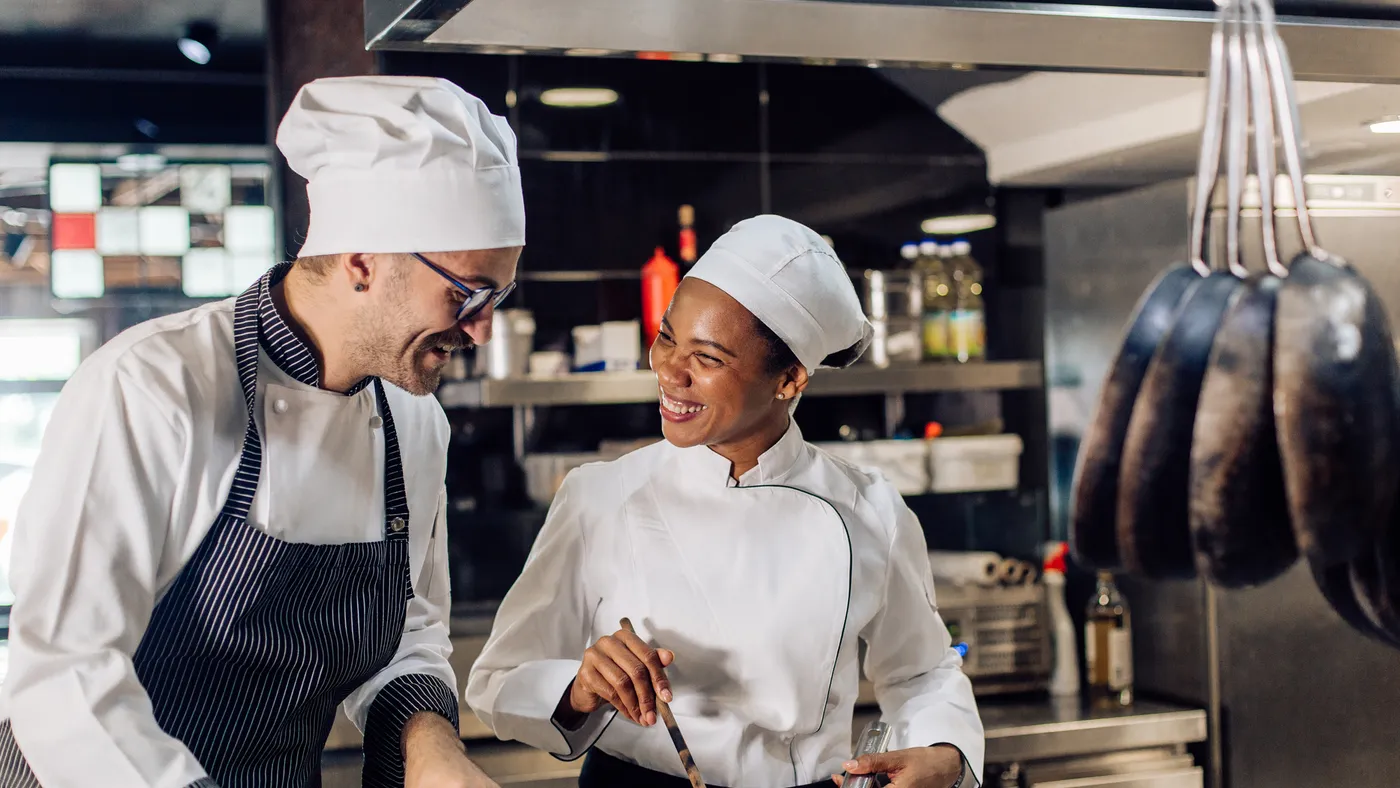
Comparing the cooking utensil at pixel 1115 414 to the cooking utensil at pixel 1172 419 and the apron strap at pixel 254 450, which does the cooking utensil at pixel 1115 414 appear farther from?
the apron strap at pixel 254 450

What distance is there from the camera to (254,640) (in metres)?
1.34

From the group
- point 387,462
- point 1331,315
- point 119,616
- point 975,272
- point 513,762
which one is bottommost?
point 513,762

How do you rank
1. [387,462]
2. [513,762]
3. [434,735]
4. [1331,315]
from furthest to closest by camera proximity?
1. [513,762]
2. [387,462]
3. [434,735]
4. [1331,315]

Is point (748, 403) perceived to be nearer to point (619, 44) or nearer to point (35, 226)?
point (619, 44)

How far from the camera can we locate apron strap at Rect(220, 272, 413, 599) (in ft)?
4.43

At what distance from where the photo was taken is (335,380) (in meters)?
1.46

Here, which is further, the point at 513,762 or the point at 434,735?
the point at 513,762

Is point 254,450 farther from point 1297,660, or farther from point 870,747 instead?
point 1297,660

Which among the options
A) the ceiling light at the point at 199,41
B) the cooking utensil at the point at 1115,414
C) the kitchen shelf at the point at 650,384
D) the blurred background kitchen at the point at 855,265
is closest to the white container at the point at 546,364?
the blurred background kitchen at the point at 855,265

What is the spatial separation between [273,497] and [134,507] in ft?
0.55

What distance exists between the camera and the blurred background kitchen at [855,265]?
2994 mm

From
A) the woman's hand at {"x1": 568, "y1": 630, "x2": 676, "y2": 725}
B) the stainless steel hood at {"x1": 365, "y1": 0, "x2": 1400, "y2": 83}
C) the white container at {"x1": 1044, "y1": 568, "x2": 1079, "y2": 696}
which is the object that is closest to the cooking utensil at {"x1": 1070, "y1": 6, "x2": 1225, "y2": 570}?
the stainless steel hood at {"x1": 365, "y1": 0, "x2": 1400, "y2": 83}

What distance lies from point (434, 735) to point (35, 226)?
333 cm

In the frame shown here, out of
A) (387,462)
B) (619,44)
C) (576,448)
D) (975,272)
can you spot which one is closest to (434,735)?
(387,462)
